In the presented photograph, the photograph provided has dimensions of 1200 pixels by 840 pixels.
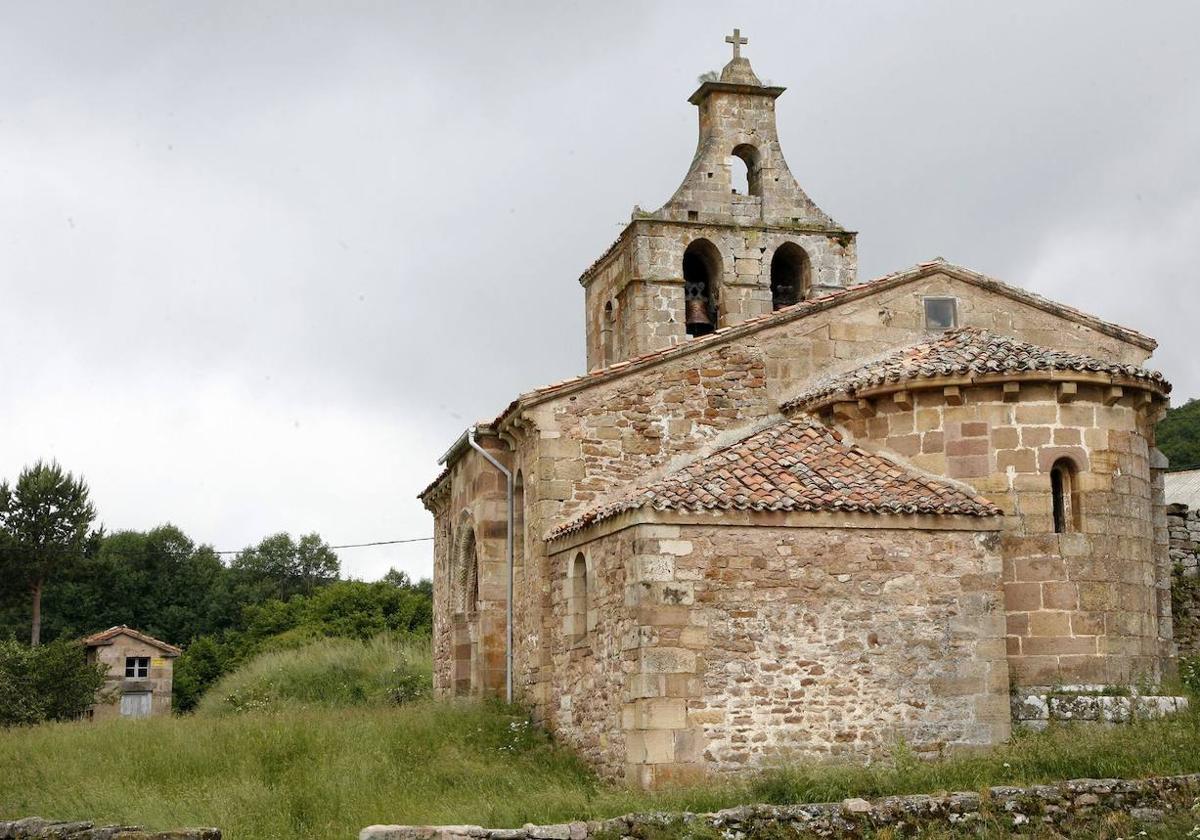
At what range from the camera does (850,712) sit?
1281cm

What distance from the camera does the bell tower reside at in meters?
18.7

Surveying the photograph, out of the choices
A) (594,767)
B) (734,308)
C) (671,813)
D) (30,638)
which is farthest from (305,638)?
(671,813)

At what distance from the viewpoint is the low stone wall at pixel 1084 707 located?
13.1m

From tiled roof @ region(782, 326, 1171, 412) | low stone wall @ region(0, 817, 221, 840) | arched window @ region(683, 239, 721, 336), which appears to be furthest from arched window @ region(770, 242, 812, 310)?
low stone wall @ region(0, 817, 221, 840)

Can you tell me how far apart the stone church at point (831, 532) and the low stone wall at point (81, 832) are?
396cm

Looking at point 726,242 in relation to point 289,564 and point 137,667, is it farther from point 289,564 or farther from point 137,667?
point 289,564

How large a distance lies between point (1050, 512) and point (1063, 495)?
1.04 ft

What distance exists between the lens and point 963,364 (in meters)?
13.9

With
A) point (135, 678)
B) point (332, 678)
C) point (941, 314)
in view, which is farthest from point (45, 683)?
point (941, 314)

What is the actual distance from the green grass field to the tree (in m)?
27.5

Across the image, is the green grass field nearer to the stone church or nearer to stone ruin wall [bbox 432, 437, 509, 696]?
the stone church

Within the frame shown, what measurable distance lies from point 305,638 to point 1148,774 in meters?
27.3

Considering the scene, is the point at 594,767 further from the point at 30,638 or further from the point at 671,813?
the point at 30,638

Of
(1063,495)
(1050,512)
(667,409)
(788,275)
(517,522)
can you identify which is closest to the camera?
→ (1050,512)
